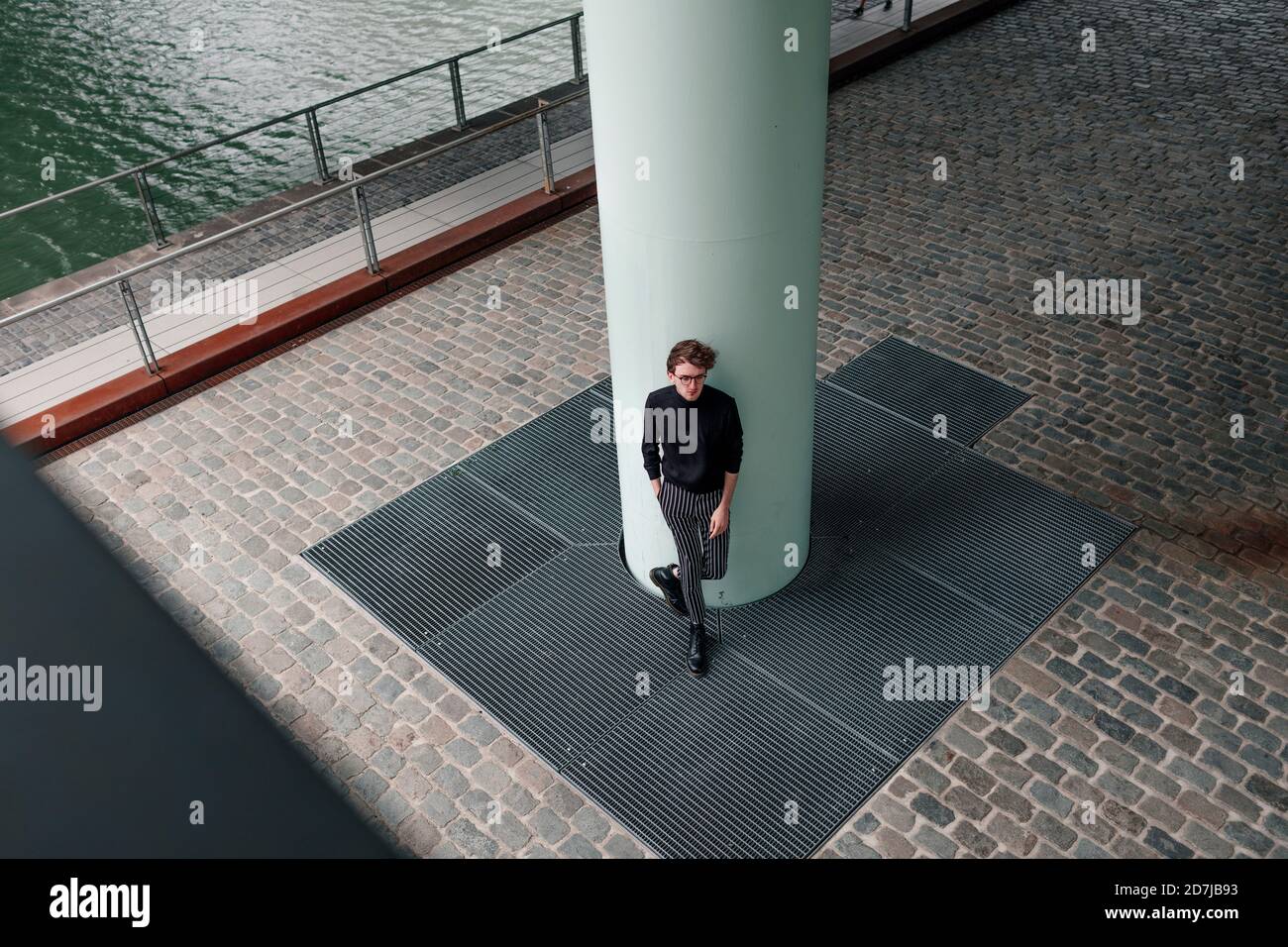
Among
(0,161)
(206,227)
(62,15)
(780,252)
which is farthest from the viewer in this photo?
(62,15)

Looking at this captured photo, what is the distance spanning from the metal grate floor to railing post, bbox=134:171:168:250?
210 inches

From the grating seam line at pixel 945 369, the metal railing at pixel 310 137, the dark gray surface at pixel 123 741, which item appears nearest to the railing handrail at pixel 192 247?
the metal railing at pixel 310 137

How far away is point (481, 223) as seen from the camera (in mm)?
10750

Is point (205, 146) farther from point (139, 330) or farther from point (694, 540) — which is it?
point (694, 540)

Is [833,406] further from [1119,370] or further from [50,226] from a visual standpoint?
[50,226]

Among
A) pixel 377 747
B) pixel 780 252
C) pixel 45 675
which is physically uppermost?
pixel 45 675

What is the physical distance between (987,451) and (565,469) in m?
3.03

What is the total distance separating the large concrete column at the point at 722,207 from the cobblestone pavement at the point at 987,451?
186 cm

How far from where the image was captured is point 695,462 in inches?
223

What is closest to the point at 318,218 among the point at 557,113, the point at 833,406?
the point at 557,113

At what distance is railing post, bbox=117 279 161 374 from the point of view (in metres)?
8.42

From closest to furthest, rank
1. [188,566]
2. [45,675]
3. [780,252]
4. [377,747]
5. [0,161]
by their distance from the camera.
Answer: [45,675] < [780,252] < [377,747] < [188,566] < [0,161]

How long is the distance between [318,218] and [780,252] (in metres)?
7.38

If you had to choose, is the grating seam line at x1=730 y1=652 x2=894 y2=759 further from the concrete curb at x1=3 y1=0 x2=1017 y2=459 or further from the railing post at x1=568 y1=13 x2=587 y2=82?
the railing post at x1=568 y1=13 x2=587 y2=82
